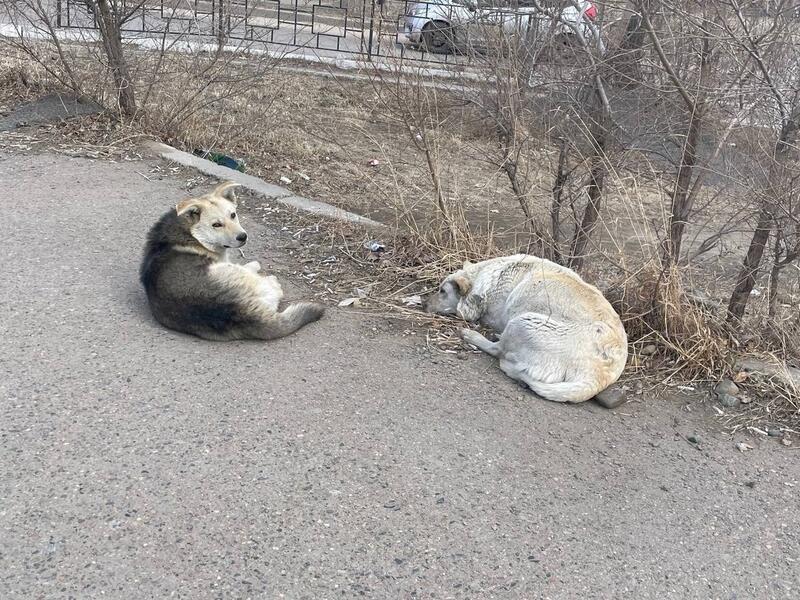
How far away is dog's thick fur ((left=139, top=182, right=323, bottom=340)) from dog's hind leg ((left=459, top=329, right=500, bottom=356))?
1088 millimetres

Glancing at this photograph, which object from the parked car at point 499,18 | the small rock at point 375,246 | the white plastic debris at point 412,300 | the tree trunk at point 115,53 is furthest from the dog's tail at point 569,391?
the tree trunk at point 115,53

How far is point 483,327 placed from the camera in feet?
18.5

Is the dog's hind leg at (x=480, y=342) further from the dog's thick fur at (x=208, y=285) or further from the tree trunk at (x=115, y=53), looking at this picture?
the tree trunk at (x=115, y=53)

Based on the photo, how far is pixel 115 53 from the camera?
9.02 m

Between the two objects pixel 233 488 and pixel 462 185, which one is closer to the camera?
pixel 233 488

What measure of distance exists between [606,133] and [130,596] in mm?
5348

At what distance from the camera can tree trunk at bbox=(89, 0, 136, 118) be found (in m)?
8.82

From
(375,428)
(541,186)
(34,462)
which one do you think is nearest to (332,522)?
(375,428)

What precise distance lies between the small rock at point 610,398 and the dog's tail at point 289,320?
204cm

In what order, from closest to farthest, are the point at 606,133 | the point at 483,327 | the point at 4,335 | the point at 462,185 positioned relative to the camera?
the point at 4,335, the point at 483,327, the point at 606,133, the point at 462,185

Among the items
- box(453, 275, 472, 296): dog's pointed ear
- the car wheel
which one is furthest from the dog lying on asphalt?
the car wheel

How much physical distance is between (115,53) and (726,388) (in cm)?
809

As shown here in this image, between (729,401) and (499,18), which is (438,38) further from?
(729,401)

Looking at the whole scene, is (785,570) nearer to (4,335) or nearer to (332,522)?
(332,522)
